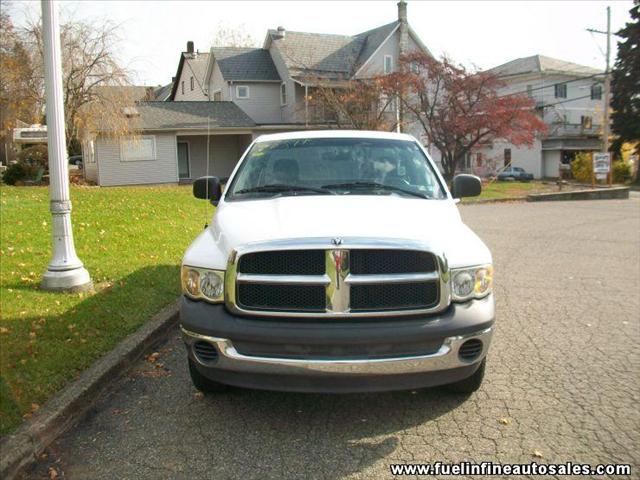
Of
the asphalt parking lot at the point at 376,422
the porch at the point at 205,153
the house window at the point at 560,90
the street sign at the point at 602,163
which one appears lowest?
the asphalt parking lot at the point at 376,422

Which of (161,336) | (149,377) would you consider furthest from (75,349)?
(161,336)

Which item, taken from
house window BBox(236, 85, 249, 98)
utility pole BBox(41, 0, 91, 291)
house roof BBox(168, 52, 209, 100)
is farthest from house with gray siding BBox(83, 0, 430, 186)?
utility pole BBox(41, 0, 91, 291)

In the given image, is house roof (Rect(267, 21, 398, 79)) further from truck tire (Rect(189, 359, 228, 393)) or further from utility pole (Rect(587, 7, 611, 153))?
truck tire (Rect(189, 359, 228, 393))

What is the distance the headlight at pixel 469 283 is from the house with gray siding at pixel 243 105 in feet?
83.4

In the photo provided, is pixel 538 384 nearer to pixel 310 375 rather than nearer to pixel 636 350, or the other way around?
pixel 636 350

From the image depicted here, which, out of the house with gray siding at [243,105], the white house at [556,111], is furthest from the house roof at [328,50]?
the white house at [556,111]

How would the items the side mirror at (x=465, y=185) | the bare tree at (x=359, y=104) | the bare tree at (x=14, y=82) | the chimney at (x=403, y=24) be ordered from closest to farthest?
the side mirror at (x=465, y=185)
the bare tree at (x=14, y=82)
the bare tree at (x=359, y=104)
the chimney at (x=403, y=24)

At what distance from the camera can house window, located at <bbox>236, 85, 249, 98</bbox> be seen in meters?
34.2

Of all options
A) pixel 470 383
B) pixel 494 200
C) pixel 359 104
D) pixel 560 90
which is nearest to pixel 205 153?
pixel 359 104

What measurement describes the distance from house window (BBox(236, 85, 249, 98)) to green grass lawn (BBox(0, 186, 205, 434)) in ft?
75.1

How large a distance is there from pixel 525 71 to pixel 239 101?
31842 millimetres

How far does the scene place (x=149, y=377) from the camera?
4.70m

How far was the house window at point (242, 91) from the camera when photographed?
1347 inches

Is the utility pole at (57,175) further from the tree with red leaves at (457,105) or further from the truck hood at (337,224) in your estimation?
the tree with red leaves at (457,105)
